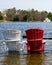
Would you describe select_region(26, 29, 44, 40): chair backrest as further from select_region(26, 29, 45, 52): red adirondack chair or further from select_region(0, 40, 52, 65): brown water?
select_region(0, 40, 52, 65): brown water

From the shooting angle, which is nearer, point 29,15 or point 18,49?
→ point 18,49

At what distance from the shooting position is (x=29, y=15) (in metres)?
166

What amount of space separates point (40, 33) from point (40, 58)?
2.12 m

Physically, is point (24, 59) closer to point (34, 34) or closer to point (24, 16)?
point (34, 34)

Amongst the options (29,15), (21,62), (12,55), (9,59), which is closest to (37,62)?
(21,62)

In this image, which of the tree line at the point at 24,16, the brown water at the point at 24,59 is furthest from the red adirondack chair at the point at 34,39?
the tree line at the point at 24,16

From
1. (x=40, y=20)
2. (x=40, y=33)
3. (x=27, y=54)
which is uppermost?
(x=40, y=33)

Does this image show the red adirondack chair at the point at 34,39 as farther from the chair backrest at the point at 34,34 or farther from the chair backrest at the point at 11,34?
the chair backrest at the point at 11,34

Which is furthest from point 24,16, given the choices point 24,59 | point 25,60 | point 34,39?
point 25,60

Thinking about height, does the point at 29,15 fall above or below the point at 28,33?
below

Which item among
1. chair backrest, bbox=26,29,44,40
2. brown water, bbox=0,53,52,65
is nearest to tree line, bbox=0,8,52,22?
chair backrest, bbox=26,29,44,40

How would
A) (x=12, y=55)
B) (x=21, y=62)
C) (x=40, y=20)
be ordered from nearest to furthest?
(x=21, y=62), (x=12, y=55), (x=40, y=20)

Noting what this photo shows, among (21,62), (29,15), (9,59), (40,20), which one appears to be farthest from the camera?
(40,20)

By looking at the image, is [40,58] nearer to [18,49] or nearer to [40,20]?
[18,49]
